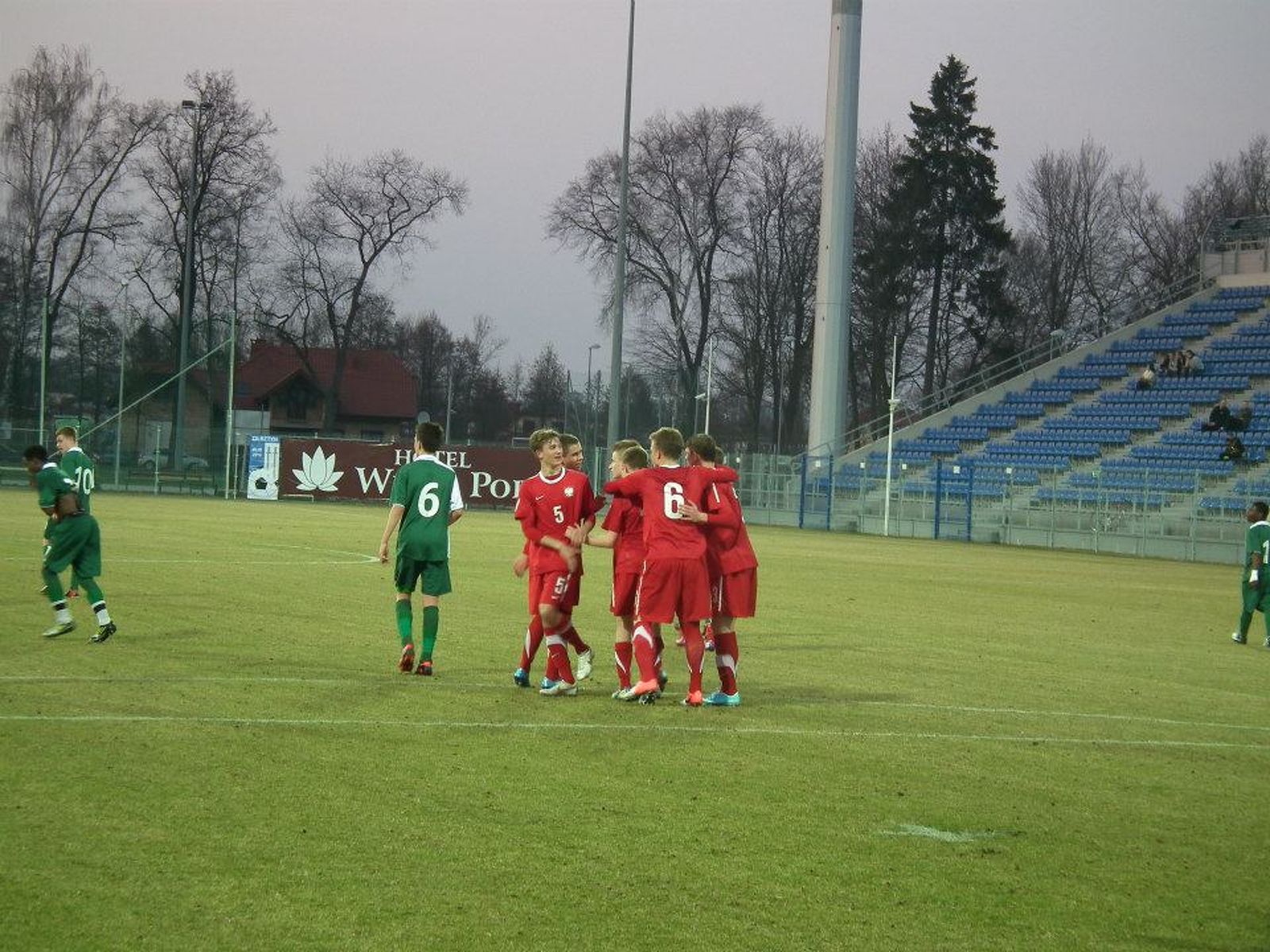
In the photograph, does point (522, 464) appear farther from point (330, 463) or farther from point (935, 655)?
point (935, 655)

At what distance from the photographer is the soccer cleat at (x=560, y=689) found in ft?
36.6

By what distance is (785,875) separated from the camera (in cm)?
635

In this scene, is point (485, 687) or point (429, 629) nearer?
point (485, 687)

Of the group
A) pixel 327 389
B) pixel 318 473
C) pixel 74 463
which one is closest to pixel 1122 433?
pixel 318 473

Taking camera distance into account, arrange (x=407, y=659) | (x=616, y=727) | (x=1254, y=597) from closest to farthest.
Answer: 1. (x=616, y=727)
2. (x=407, y=659)
3. (x=1254, y=597)

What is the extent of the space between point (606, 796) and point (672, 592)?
2881 millimetres

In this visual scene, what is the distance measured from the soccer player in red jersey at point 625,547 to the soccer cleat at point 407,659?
169 centimetres

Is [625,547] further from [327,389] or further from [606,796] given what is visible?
[327,389]

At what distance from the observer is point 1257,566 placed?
17797 millimetres

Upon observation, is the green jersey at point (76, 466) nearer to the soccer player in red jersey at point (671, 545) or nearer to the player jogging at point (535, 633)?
the player jogging at point (535, 633)

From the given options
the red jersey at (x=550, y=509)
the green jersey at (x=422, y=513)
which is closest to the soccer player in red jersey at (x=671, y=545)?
the red jersey at (x=550, y=509)

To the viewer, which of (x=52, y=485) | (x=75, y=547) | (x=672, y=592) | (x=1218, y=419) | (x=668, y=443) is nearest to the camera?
(x=672, y=592)

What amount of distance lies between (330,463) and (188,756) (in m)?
44.5

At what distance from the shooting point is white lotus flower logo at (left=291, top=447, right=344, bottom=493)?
51969 millimetres
